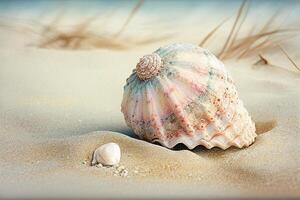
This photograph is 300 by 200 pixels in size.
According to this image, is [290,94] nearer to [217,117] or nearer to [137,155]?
[217,117]

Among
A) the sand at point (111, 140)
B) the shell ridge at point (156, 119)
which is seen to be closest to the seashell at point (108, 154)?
the sand at point (111, 140)

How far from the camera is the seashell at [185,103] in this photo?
1.39m

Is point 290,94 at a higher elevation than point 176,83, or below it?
below

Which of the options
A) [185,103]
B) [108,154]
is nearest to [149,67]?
[185,103]

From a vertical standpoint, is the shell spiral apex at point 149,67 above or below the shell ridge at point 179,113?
above

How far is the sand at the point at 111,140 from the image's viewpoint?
1234 mm

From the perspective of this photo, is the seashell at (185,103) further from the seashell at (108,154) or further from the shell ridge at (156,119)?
the seashell at (108,154)

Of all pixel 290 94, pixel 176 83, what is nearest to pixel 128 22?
pixel 290 94

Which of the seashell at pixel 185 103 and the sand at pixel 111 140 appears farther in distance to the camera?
the seashell at pixel 185 103

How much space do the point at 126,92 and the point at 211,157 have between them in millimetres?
272

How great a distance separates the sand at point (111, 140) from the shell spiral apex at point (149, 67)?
159 millimetres

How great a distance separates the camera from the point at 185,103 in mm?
1395

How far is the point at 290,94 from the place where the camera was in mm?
1794

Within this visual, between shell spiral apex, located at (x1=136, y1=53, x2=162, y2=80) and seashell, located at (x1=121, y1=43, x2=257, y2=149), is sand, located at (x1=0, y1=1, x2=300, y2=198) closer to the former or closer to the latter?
seashell, located at (x1=121, y1=43, x2=257, y2=149)
